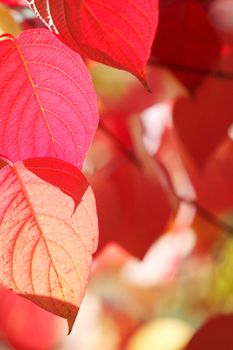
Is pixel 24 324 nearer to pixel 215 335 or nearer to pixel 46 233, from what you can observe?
pixel 215 335

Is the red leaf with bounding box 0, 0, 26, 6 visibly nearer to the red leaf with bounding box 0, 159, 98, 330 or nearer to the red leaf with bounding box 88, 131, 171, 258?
the red leaf with bounding box 88, 131, 171, 258

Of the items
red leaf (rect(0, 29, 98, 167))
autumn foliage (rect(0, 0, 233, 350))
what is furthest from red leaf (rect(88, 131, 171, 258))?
red leaf (rect(0, 29, 98, 167))

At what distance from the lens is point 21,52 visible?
0.31 metres

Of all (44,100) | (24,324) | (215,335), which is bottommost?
(24,324)

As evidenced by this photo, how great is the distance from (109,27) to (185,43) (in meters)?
0.26

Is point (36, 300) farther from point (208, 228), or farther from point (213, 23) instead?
point (208, 228)

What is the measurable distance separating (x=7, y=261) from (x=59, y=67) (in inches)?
2.9

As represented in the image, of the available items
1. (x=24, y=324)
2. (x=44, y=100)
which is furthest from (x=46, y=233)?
(x=24, y=324)

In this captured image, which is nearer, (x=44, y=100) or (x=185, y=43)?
(x=44, y=100)

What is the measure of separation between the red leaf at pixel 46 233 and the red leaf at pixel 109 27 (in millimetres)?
44

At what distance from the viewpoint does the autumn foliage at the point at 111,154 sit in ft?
1.00

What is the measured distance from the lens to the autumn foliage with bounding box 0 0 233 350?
306 mm

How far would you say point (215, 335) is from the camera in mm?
544

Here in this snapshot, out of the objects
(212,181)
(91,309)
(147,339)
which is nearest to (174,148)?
(212,181)
